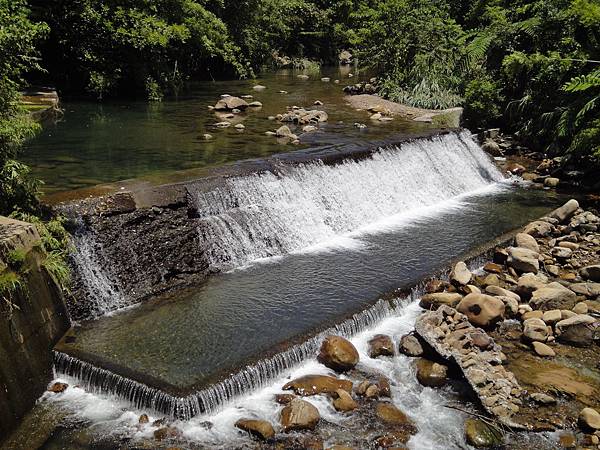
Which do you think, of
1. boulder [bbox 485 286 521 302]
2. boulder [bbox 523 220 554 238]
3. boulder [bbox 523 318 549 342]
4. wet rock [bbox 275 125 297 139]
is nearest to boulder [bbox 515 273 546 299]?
boulder [bbox 485 286 521 302]

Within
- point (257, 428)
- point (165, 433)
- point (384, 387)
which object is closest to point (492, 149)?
point (384, 387)

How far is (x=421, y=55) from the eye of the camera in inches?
878

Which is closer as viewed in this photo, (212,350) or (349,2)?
(212,350)

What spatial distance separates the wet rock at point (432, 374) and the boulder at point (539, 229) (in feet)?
17.8

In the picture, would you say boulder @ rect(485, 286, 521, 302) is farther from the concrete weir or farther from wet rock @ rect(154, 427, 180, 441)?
wet rock @ rect(154, 427, 180, 441)

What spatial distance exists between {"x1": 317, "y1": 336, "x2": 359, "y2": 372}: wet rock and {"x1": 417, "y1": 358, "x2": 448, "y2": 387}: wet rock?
0.84m

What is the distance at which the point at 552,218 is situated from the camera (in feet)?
40.0

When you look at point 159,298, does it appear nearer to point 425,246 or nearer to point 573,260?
point 425,246

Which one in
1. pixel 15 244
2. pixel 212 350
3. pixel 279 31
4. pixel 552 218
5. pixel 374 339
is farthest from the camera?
pixel 279 31

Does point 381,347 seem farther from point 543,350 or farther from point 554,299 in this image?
point 554,299

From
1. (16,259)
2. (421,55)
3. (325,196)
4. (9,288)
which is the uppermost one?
Result: (421,55)

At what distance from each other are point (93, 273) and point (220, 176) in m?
3.26

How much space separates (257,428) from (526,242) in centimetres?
704

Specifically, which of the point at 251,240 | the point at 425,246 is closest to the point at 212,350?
the point at 251,240
